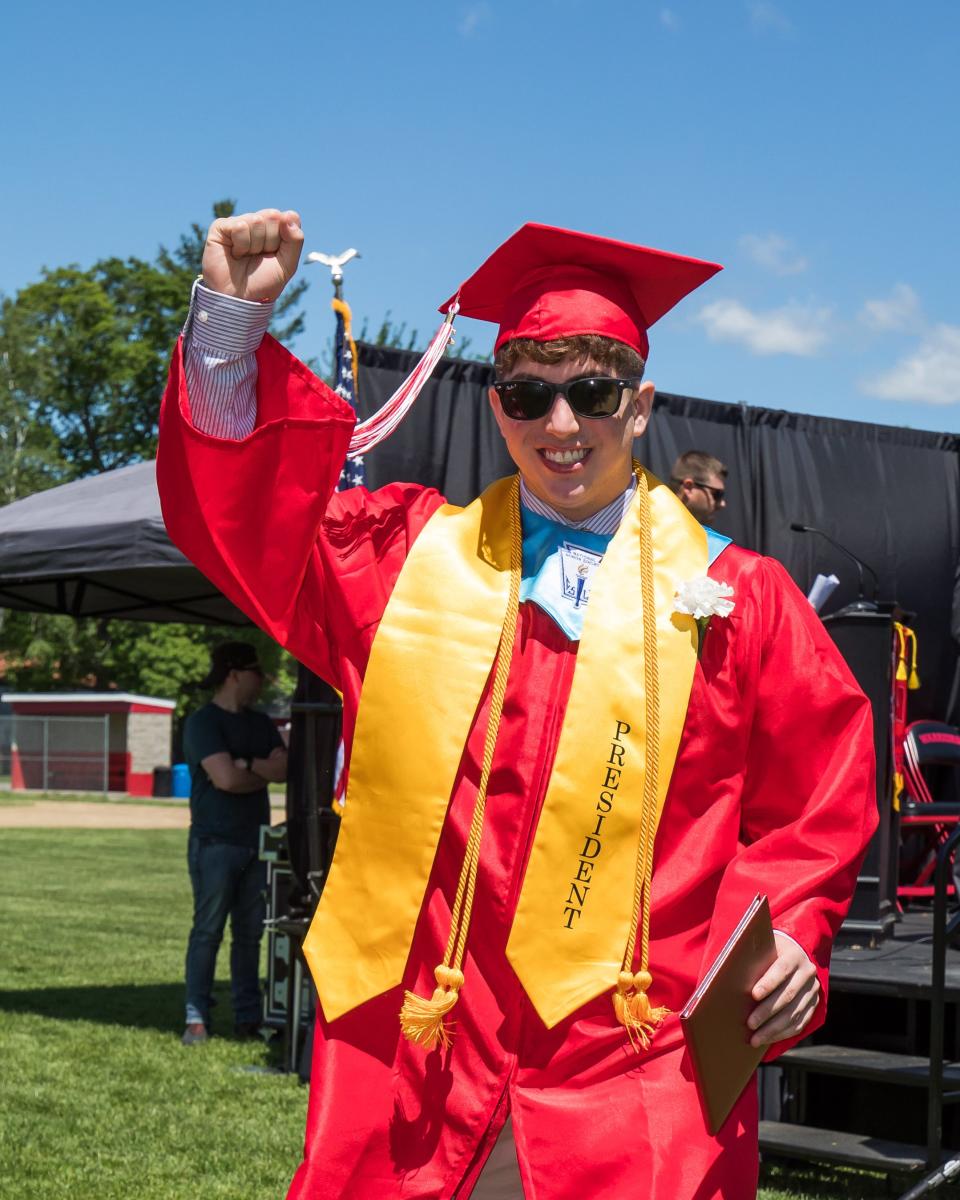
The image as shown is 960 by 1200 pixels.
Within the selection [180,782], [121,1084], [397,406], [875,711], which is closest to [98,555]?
[121,1084]

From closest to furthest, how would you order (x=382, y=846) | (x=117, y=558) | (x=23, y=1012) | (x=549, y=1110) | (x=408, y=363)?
(x=549, y=1110), (x=382, y=846), (x=408, y=363), (x=117, y=558), (x=23, y=1012)

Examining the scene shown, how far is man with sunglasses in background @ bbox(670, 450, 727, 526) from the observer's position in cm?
639

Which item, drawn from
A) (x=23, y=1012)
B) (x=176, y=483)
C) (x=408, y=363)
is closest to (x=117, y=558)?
(x=408, y=363)

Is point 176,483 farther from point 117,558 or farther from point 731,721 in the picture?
point 117,558

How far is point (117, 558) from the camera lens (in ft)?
26.6

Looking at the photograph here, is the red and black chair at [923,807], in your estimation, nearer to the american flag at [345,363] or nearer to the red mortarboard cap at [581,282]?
the american flag at [345,363]

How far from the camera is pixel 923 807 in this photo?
286 inches

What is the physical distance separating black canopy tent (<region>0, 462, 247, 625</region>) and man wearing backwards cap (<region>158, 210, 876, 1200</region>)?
207 inches

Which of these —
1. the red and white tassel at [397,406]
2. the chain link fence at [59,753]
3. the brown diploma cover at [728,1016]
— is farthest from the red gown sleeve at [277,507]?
the chain link fence at [59,753]

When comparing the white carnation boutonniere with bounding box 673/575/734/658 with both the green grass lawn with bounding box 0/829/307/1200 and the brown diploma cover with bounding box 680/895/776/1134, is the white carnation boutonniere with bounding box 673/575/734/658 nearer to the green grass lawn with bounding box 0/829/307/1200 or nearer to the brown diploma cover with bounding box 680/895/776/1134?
the brown diploma cover with bounding box 680/895/776/1134

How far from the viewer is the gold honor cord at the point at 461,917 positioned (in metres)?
2.14

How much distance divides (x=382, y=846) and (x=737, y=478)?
688cm

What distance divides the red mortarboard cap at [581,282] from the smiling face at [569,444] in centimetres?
5

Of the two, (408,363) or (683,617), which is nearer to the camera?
(683,617)
